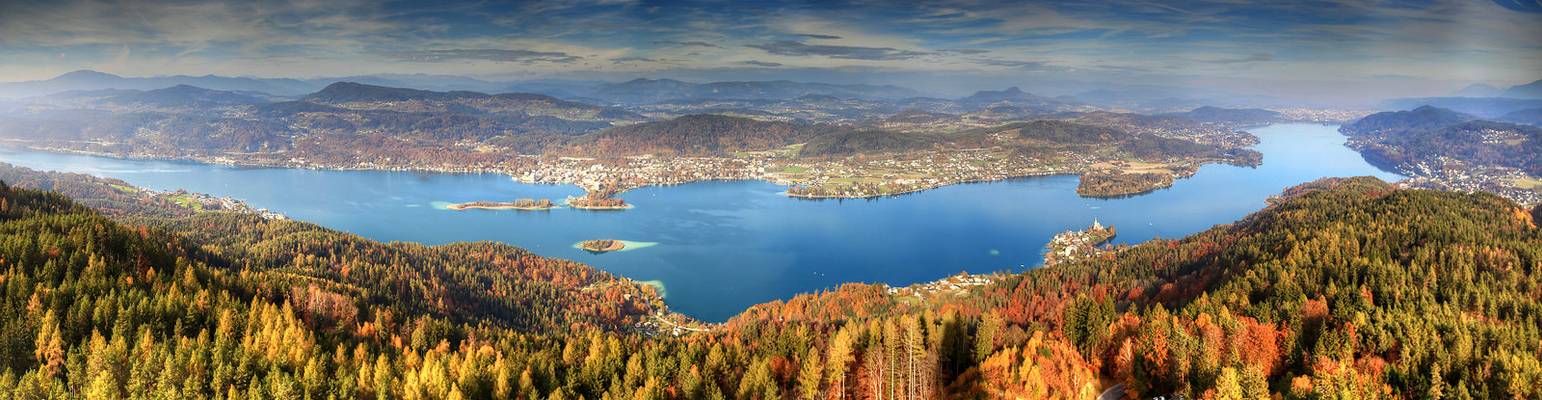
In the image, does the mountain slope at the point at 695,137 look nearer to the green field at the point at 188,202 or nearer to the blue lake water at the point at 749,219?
the blue lake water at the point at 749,219

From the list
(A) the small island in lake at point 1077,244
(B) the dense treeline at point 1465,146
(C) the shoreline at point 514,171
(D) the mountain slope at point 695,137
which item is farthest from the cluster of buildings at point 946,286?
(D) the mountain slope at point 695,137

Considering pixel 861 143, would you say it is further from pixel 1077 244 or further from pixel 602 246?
pixel 602 246

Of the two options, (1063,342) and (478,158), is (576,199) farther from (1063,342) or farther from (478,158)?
(1063,342)

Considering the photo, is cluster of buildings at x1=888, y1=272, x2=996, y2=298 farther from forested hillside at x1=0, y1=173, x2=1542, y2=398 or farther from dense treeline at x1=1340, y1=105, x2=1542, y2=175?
dense treeline at x1=1340, y1=105, x2=1542, y2=175

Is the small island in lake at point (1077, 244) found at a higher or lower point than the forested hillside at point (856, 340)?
lower

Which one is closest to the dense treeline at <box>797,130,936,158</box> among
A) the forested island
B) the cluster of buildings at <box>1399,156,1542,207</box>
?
the forested island

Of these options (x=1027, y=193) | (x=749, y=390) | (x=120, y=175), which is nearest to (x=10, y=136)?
(x=120, y=175)
